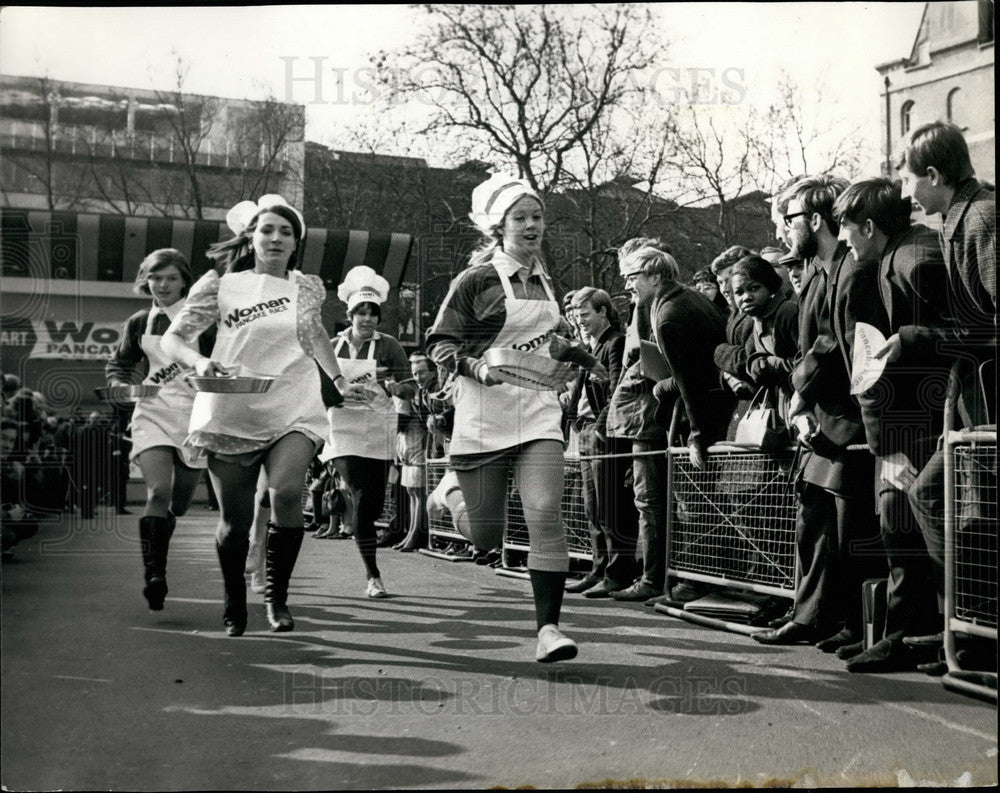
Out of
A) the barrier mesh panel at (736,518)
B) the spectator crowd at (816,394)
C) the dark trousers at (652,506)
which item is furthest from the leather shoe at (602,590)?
the barrier mesh panel at (736,518)

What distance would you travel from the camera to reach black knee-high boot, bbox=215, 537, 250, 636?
199 inches

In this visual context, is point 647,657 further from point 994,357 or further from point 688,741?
point 994,357

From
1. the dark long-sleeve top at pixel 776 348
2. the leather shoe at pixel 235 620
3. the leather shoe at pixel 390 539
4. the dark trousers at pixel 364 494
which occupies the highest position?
the dark long-sleeve top at pixel 776 348

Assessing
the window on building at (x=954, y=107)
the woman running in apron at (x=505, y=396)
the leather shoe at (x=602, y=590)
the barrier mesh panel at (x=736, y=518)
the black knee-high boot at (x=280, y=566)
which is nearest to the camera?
the window on building at (x=954, y=107)

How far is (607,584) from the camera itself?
21.9ft

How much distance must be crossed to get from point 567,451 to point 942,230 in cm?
365

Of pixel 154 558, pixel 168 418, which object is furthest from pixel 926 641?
pixel 168 418

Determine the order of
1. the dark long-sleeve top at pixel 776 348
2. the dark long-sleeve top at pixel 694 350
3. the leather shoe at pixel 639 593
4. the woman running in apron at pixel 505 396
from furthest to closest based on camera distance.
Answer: the leather shoe at pixel 639 593 < the dark long-sleeve top at pixel 694 350 < the dark long-sleeve top at pixel 776 348 < the woman running in apron at pixel 505 396

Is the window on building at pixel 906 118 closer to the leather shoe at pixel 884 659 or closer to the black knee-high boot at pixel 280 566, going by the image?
the leather shoe at pixel 884 659

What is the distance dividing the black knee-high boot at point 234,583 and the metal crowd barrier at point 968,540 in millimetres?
2718

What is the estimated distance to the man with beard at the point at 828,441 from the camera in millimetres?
4855

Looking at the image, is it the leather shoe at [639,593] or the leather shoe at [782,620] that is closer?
the leather shoe at [782,620]

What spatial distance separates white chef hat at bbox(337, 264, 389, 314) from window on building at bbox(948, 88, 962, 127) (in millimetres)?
1941

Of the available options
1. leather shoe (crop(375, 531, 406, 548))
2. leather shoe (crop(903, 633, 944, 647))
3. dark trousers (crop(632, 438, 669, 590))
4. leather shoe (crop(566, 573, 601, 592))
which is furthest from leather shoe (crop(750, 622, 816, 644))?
Result: leather shoe (crop(375, 531, 406, 548))
